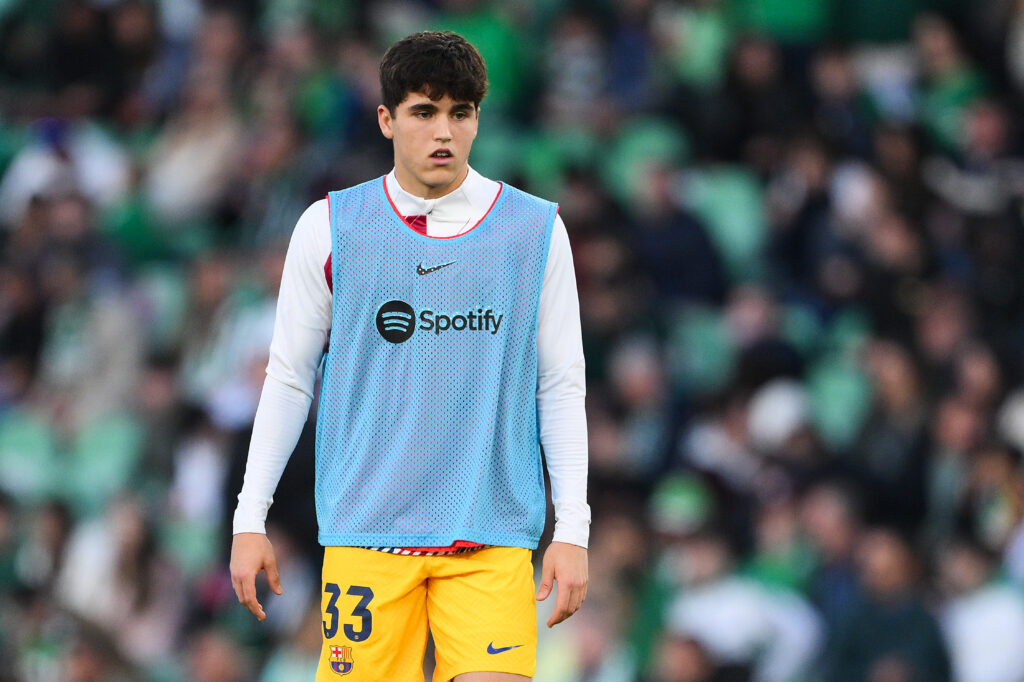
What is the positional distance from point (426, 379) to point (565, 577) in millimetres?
588

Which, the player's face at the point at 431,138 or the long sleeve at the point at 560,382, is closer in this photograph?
the player's face at the point at 431,138

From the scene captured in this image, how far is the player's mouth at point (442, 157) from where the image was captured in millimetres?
4094

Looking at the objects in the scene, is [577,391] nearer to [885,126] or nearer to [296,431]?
[296,431]

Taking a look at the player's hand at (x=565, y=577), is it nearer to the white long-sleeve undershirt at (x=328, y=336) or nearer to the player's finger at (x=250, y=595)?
the white long-sleeve undershirt at (x=328, y=336)

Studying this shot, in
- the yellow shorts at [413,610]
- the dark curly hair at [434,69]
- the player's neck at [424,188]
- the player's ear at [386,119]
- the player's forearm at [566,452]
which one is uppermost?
the dark curly hair at [434,69]

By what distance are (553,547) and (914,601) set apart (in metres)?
4.34

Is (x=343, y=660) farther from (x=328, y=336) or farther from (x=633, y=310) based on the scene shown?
(x=633, y=310)

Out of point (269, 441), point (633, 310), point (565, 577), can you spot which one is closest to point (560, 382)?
point (565, 577)

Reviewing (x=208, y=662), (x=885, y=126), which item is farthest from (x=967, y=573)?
(x=208, y=662)

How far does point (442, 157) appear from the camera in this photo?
4.10 meters

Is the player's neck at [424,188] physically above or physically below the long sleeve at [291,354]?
above

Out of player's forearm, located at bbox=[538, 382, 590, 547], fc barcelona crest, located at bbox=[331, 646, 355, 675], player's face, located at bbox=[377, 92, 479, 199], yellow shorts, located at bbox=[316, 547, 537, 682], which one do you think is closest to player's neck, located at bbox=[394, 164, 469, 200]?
player's face, located at bbox=[377, 92, 479, 199]

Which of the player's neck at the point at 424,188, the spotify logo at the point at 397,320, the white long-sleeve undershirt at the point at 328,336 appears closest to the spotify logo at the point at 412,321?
the spotify logo at the point at 397,320

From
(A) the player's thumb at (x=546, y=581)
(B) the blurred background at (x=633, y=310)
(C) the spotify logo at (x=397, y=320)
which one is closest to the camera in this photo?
(A) the player's thumb at (x=546, y=581)
